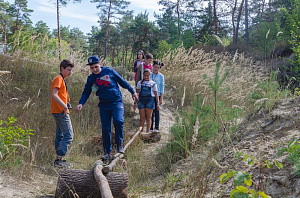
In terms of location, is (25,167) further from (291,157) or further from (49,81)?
(49,81)

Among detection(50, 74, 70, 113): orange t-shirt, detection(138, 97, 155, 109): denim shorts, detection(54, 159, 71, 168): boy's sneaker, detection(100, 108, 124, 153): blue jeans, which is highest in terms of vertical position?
detection(50, 74, 70, 113): orange t-shirt

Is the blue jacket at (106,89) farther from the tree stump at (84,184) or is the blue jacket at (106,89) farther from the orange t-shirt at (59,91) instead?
the tree stump at (84,184)

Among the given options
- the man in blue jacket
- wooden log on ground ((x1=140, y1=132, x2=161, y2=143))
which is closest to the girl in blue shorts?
wooden log on ground ((x1=140, y1=132, x2=161, y2=143))

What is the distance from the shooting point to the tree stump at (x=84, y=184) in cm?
294

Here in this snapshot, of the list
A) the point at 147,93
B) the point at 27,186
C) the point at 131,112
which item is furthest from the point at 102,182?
the point at 131,112

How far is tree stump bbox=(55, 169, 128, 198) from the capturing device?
2.94 meters

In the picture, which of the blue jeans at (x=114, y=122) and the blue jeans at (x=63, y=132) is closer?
the blue jeans at (x=63, y=132)

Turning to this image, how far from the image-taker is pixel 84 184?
3.00 metres

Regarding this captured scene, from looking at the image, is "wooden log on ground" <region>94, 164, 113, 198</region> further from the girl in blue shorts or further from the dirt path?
the girl in blue shorts

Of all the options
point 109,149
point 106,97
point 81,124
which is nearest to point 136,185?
point 109,149

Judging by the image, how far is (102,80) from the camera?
4379 mm

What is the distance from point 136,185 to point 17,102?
4373 mm

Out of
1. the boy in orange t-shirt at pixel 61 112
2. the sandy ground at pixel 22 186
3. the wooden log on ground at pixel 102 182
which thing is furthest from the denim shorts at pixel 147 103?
the wooden log on ground at pixel 102 182

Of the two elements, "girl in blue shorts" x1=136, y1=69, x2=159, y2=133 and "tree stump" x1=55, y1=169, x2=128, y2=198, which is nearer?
"tree stump" x1=55, y1=169, x2=128, y2=198
